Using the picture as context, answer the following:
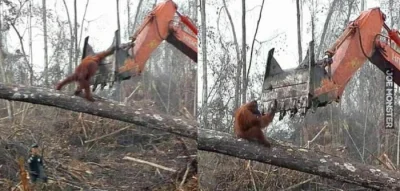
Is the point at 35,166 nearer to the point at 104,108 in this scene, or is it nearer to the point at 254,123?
the point at 104,108

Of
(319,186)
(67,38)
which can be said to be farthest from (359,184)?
(67,38)

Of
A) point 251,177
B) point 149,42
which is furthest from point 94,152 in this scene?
point 251,177

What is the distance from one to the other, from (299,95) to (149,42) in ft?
2.13

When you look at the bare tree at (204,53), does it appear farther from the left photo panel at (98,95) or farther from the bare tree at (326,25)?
the bare tree at (326,25)

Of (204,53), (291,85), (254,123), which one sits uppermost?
(204,53)

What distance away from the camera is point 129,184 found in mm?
2541

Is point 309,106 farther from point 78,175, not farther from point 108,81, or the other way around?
point 78,175

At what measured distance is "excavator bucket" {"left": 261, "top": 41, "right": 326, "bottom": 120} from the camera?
6.98ft

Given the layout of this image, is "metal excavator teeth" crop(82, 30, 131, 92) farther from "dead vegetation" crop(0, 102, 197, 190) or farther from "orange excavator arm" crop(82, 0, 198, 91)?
"dead vegetation" crop(0, 102, 197, 190)

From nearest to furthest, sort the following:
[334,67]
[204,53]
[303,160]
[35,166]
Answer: [334,67] < [303,160] < [35,166] < [204,53]

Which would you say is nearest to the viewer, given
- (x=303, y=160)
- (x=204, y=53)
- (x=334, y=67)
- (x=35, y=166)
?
(x=334, y=67)

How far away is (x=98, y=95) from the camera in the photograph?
7.97ft

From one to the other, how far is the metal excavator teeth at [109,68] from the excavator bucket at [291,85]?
1.84ft

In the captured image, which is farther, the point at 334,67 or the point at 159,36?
the point at 159,36
